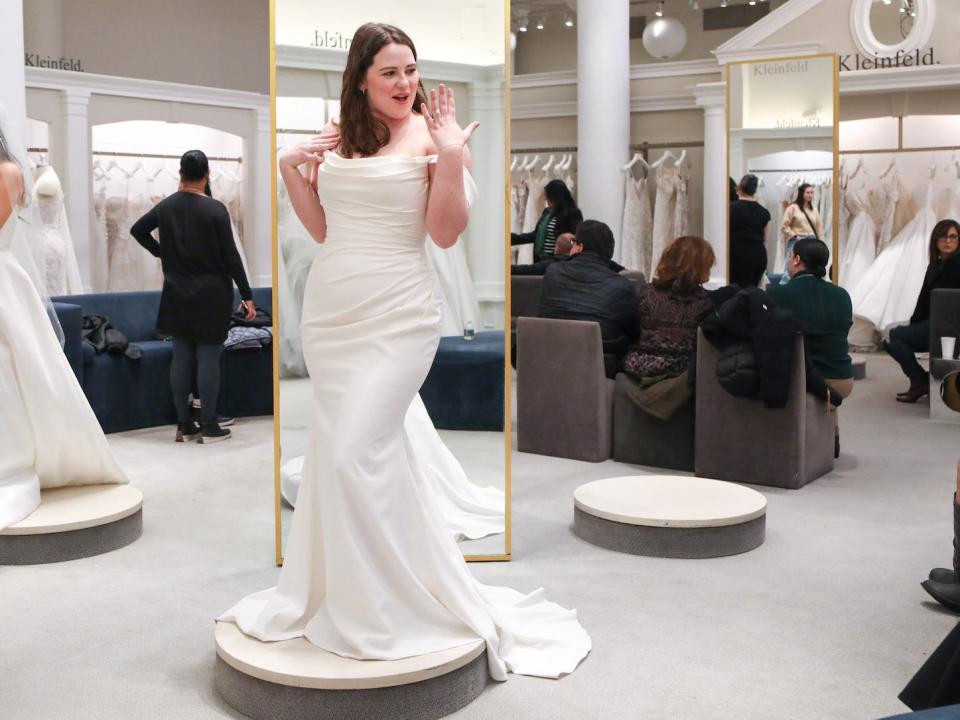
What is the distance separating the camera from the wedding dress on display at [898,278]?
34.0ft

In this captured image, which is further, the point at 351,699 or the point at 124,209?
the point at 124,209

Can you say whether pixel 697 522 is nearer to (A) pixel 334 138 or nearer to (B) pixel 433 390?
(B) pixel 433 390

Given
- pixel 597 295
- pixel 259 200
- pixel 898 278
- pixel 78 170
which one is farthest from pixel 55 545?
pixel 898 278

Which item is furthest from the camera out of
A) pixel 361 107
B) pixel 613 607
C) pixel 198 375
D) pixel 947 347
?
pixel 947 347

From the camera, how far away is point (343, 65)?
149 inches

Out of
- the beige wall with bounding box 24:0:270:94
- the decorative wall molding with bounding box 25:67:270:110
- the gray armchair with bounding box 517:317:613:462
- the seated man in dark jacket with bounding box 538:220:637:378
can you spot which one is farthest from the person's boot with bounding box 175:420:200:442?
the beige wall with bounding box 24:0:270:94

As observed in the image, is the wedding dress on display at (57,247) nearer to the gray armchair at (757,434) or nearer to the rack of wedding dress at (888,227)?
the gray armchair at (757,434)

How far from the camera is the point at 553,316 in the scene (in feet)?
20.5

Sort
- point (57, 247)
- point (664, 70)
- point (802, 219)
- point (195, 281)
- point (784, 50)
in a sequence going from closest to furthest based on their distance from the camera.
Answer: point (195, 281), point (57, 247), point (802, 219), point (784, 50), point (664, 70)

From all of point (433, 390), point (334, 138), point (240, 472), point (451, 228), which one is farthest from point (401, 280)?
point (240, 472)

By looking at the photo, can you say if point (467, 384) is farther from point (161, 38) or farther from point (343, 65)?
point (161, 38)

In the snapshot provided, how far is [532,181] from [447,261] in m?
8.57

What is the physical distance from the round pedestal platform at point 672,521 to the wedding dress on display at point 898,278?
6296 mm

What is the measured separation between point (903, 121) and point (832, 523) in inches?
284
